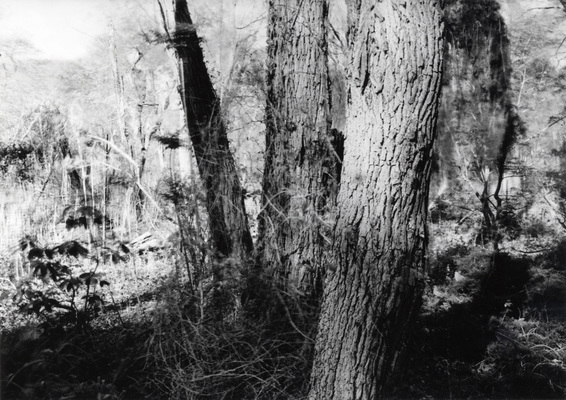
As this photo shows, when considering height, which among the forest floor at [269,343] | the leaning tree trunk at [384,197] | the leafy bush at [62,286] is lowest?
the forest floor at [269,343]

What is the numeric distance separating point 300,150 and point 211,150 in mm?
759

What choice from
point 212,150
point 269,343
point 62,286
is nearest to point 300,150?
point 212,150

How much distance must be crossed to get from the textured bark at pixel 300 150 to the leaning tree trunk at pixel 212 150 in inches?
9.9

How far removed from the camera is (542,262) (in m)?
5.30

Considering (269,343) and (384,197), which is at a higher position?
(384,197)

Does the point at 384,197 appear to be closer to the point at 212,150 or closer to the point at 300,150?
the point at 300,150

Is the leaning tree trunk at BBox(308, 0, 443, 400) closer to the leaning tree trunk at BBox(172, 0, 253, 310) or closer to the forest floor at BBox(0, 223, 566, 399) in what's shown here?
the forest floor at BBox(0, 223, 566, 399)

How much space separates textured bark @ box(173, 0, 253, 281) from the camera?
455 cm

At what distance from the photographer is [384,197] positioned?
116 inches

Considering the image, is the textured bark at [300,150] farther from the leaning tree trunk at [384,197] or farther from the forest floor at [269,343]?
the leaning tree trunk at [384,197]

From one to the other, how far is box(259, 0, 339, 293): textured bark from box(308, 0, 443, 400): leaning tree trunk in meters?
1.43

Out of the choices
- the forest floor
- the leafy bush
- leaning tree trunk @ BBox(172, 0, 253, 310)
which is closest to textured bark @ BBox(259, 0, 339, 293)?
leaning tree trunk @ BBox(172, 0, 253, 310)

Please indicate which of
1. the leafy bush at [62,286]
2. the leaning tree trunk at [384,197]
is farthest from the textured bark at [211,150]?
the leaning tree trunk at [384,197]

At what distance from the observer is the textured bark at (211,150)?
455cm
